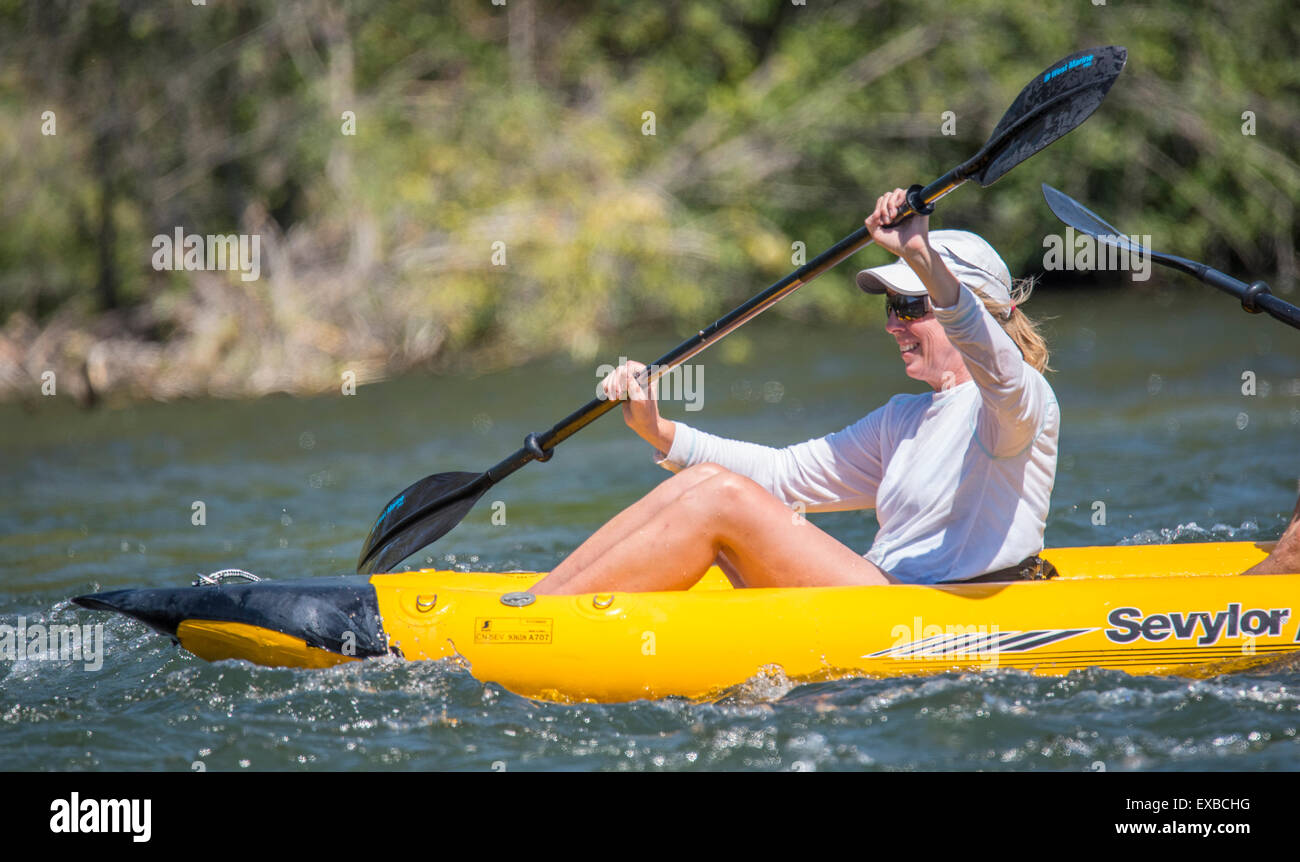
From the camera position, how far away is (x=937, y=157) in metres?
12.3

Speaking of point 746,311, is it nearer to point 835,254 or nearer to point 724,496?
point 835,254

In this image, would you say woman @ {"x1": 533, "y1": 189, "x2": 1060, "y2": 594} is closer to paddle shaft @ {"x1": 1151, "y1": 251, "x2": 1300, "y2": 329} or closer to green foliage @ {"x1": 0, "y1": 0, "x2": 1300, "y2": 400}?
paddle shaft @ {"x1": 1151, "y1": 251, "x2": 1300, "y2": 329}

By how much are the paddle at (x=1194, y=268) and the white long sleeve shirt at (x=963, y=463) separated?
3.42 ft

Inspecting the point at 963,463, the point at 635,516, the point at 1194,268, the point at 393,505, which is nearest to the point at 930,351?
the point at 963,463

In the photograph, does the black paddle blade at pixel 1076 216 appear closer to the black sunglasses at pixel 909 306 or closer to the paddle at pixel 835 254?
the paddle at pixel 835 254

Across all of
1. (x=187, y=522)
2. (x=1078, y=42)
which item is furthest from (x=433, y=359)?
(x=1078, y=42)

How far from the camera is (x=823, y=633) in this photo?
3256 mm

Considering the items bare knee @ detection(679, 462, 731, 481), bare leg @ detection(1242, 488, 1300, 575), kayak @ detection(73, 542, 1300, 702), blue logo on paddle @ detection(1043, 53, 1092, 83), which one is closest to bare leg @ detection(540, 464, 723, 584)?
bare knee @ detection(679, 462, 731, 481)

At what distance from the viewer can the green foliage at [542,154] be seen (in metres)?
9.69

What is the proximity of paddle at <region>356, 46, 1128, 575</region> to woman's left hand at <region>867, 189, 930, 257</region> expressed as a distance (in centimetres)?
3

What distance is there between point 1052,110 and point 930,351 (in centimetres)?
74

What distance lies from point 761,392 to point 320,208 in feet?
12.4

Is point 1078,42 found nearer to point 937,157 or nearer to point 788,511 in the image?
point 937,157
